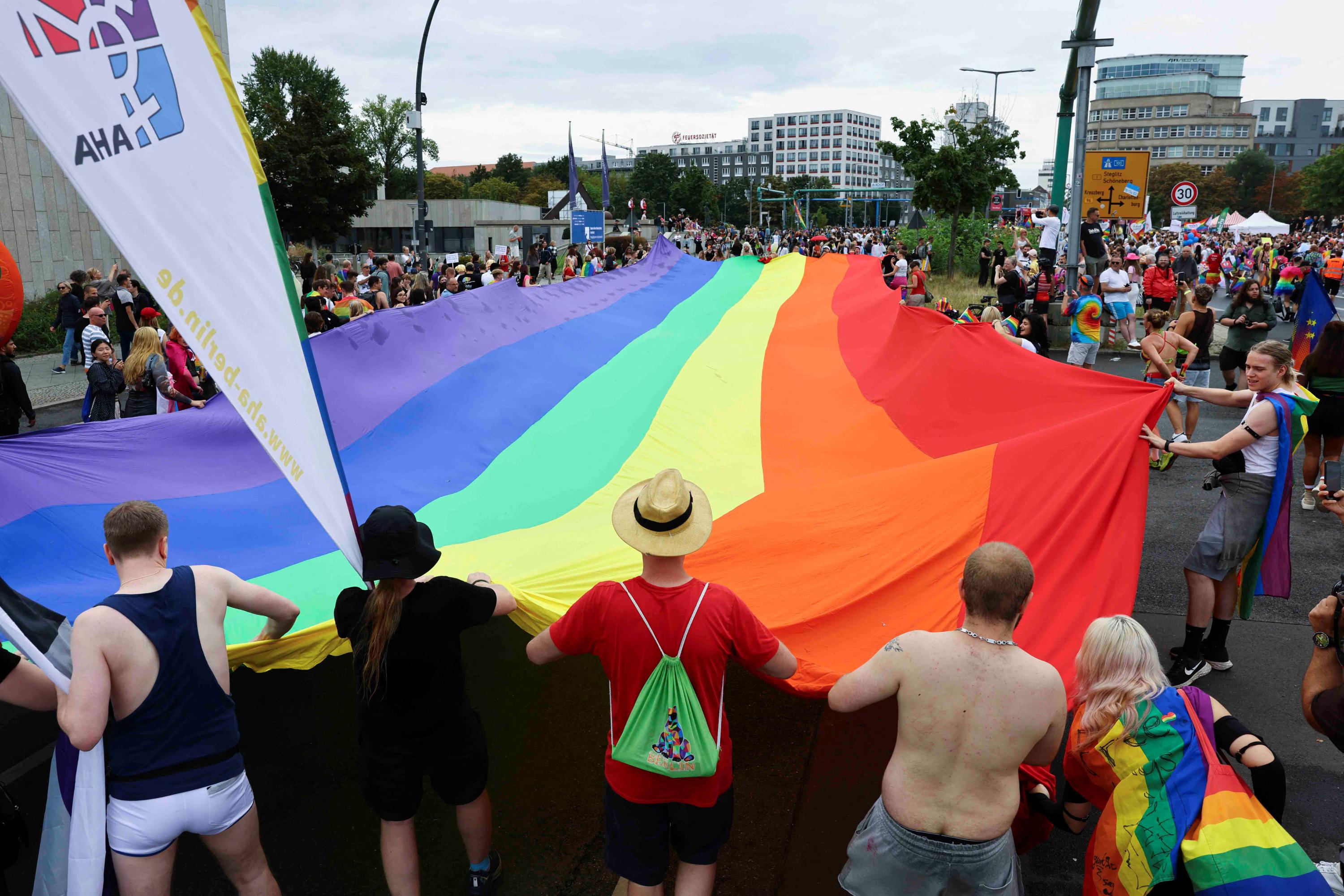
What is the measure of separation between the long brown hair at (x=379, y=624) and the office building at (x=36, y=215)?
21.8 meters

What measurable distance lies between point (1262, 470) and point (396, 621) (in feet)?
14.9

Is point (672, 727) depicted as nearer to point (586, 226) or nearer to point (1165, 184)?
point (586, 226)

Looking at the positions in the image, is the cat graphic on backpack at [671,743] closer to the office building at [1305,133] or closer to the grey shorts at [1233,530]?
the grey shorts at [1233,530]

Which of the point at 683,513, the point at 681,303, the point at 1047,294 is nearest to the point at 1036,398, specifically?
the point at 683,513

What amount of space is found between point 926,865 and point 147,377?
24.7 ft

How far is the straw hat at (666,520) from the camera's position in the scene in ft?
8.96

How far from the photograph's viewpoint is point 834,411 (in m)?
6.45

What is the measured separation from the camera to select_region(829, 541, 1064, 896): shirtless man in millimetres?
2537

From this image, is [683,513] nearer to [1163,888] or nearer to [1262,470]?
[1163,888]

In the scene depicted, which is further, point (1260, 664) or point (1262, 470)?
point (1260, 664)

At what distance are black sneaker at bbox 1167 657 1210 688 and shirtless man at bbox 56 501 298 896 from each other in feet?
16.0

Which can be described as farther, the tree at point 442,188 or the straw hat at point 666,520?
the tree at point 442,188

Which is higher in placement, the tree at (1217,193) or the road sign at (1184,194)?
the tree at (1217,193)

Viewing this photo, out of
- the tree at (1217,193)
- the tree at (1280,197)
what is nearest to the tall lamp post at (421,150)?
the tree at (1217,193)
